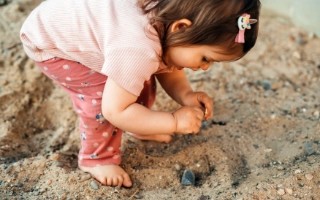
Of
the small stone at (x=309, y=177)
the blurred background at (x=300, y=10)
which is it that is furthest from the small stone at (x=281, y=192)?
the blurred background at (x=300, y=10)

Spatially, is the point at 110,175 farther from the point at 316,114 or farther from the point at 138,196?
the point at 316,114

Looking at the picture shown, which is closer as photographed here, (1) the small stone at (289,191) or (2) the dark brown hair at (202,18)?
(2) the dark brown hair at (202,18)

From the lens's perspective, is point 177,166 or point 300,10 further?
point 300,10

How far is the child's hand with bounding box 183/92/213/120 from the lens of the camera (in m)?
1.70

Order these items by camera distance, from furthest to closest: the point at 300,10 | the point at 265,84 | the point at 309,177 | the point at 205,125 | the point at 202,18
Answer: the point at 300,10 → the point at 265,84 → the point at 205,125 → the point at 309,177 → the point at 202,18

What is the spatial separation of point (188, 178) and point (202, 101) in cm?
32

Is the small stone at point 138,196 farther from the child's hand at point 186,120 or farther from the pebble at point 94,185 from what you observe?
the child's hand at point 186,120

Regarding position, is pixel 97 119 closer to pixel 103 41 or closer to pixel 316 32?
pixel 103 41

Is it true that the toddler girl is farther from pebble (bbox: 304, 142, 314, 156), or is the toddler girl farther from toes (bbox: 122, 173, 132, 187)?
pebble (bbox: 304, 142, 314, 156)

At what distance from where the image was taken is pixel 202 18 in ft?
4.42

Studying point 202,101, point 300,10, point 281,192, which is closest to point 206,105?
point 202,101

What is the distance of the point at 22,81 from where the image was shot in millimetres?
2281

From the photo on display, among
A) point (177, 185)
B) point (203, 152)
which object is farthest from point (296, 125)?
point (177, 185)

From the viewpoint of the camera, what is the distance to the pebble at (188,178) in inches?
68.1
